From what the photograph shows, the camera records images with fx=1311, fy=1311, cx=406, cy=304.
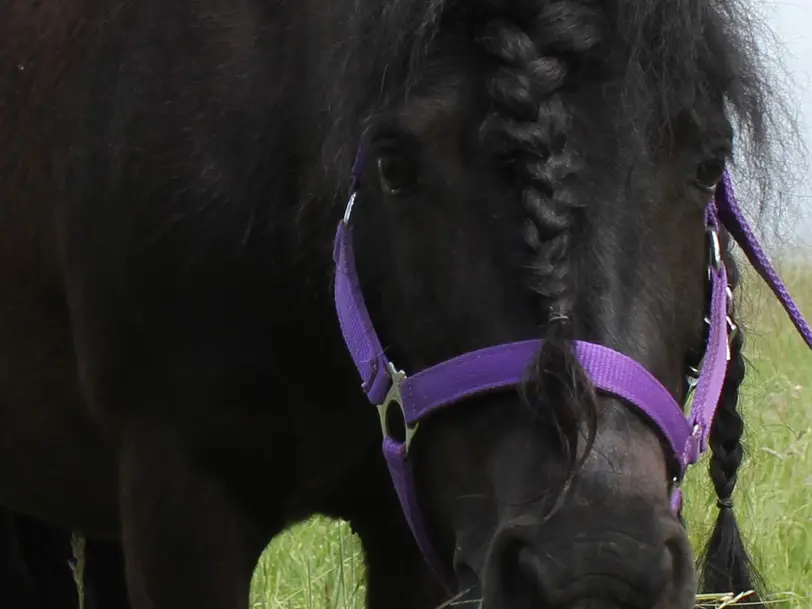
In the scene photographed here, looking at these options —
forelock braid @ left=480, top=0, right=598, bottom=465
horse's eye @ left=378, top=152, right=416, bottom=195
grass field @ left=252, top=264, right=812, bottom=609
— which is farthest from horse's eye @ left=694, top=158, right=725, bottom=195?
grass field @ left=252, top=264, right=812, bottom=609

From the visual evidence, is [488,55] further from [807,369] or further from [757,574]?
[807,369]

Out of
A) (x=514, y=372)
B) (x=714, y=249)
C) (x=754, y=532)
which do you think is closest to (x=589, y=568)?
(x=514, y=372)

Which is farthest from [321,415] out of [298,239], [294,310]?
[298,239]

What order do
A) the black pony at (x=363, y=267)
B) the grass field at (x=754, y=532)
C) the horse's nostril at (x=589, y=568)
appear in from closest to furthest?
the horse's nostril at (x=589, y=568) < the black pony at (x=363, y=267) < the grass field at (x=754, y=532)

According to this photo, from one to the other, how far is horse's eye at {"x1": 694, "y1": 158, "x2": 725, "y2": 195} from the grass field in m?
0.78

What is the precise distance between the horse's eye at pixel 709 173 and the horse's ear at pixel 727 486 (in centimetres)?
30

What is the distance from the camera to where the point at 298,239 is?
5.90ft

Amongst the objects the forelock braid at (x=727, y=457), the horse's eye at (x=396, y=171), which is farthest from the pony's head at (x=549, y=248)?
Result: the forelock braid at (x=727, y=457)

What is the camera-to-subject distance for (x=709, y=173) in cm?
154

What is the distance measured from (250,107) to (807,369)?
399 centimetres

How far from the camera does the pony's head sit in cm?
129

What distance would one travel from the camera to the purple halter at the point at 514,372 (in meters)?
1.36

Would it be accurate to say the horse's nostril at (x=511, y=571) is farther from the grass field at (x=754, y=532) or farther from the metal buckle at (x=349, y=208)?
the grass field at (x=754, y=532)

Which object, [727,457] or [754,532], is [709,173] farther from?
[754,532]
